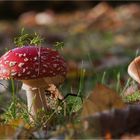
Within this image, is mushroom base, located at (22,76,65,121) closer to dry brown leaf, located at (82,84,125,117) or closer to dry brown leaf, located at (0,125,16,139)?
dry brown leaf, located at (0,125,16,139)

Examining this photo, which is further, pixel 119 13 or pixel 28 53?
pixel 119 13

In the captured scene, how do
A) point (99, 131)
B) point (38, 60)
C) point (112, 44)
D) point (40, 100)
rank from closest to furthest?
1. point (99, 131)
2. point (38, 60)
3. point (40, 100)
4. point (112, 44)

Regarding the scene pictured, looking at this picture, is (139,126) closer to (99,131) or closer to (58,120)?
(99,131)

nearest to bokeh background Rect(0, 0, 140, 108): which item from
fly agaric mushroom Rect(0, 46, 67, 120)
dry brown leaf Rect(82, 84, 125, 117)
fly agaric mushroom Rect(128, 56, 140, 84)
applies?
fly agaric mushroom Rect(0, 46, 67, 120)

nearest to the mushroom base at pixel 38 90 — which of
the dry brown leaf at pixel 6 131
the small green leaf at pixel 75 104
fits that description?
the small green leaf at pixel 75 104

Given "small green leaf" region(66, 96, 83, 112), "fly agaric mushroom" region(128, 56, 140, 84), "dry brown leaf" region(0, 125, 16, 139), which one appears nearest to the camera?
"dry brown leaf" region(0, 125, 16, 139)

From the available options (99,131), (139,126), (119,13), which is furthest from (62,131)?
(119,13)

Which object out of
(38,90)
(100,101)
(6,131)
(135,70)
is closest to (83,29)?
(38,90)

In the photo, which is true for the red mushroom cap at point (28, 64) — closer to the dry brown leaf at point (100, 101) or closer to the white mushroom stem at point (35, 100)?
the white mushroom stem at point (35, 100)
